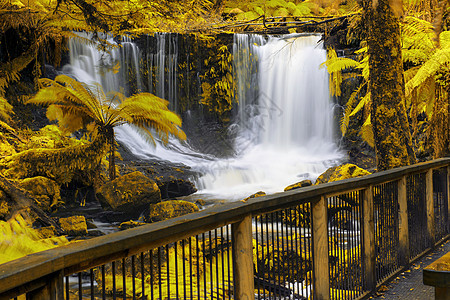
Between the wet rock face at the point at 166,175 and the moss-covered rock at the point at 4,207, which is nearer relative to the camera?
the moss-covered rock at the point at 4,207

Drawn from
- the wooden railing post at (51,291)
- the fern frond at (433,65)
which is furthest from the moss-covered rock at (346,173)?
the wooden railing post at (51,291)

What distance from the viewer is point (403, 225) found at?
195 inches

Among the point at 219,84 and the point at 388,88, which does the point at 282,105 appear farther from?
the point at 388,88

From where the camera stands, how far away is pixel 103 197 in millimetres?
12812

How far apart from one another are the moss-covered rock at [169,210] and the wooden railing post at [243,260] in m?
9.03

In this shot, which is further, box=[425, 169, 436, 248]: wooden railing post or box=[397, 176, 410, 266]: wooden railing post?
box=[425, 169, 436, 248]: wooden railing post

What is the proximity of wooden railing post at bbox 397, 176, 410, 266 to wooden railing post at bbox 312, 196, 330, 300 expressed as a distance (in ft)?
6.02

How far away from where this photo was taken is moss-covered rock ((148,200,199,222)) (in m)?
11.7

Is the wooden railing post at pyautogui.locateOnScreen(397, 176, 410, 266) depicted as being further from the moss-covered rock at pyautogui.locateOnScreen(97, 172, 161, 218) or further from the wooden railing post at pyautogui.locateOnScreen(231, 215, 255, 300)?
the moss-covered rock at pyautogui.locateOnScreen(97, 172, 161, 218)

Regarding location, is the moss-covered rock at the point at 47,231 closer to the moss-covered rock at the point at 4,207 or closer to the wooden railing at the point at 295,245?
the moss-covered rock at the point at 4,207

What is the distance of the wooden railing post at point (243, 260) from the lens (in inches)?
104

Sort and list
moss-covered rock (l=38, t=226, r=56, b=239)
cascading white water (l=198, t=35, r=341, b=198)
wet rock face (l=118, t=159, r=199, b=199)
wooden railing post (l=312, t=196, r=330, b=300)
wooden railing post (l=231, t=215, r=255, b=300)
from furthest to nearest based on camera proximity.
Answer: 1. cascading white water (l=198, t=35, r=341, b=198)
2. wet rock face (l=118, t=159, r=199, b=199)
3. moss-covered rock (l=38, t=226, r=56, b=239)
4. wooden railing post (l=312, t=196, r=330, b=300)
5. wooden railing post (l=231, t=215, r=255, b=300)

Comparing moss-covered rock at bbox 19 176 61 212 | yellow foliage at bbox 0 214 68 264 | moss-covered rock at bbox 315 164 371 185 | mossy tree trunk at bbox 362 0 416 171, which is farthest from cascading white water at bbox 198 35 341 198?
yellow foliage at bbox 0 214 68 264

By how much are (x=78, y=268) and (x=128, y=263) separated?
5.58 m
